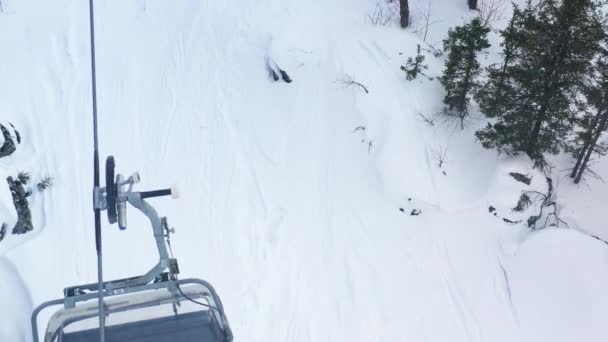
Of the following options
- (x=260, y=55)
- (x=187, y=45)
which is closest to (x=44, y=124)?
(x=187, y=45)

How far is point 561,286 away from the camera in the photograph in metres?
7.75

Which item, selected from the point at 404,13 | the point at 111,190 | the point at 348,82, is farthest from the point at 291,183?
the point at 404,13

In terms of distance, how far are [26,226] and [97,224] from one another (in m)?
4.82

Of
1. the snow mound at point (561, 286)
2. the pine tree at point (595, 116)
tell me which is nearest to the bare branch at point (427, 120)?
the pine tree at point (595, 116)

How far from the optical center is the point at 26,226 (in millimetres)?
7746

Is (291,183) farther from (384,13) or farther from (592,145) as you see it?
(384,13)

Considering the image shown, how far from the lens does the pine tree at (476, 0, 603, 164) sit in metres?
8.10

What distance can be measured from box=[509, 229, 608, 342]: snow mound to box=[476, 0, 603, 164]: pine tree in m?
1.66

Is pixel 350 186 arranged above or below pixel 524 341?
above

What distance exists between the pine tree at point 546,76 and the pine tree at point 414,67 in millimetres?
2024

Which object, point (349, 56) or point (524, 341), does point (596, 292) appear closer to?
point (524, 341)

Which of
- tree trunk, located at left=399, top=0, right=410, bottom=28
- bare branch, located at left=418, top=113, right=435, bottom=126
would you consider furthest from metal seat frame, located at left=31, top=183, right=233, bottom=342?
tree trunk, located at left=399, top=0, right=410, bottom=28

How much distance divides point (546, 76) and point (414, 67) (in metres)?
3.03

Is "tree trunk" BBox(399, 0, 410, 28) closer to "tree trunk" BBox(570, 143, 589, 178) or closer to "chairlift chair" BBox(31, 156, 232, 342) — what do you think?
"tree trunk" BBox(570, 143, 589, 178)
